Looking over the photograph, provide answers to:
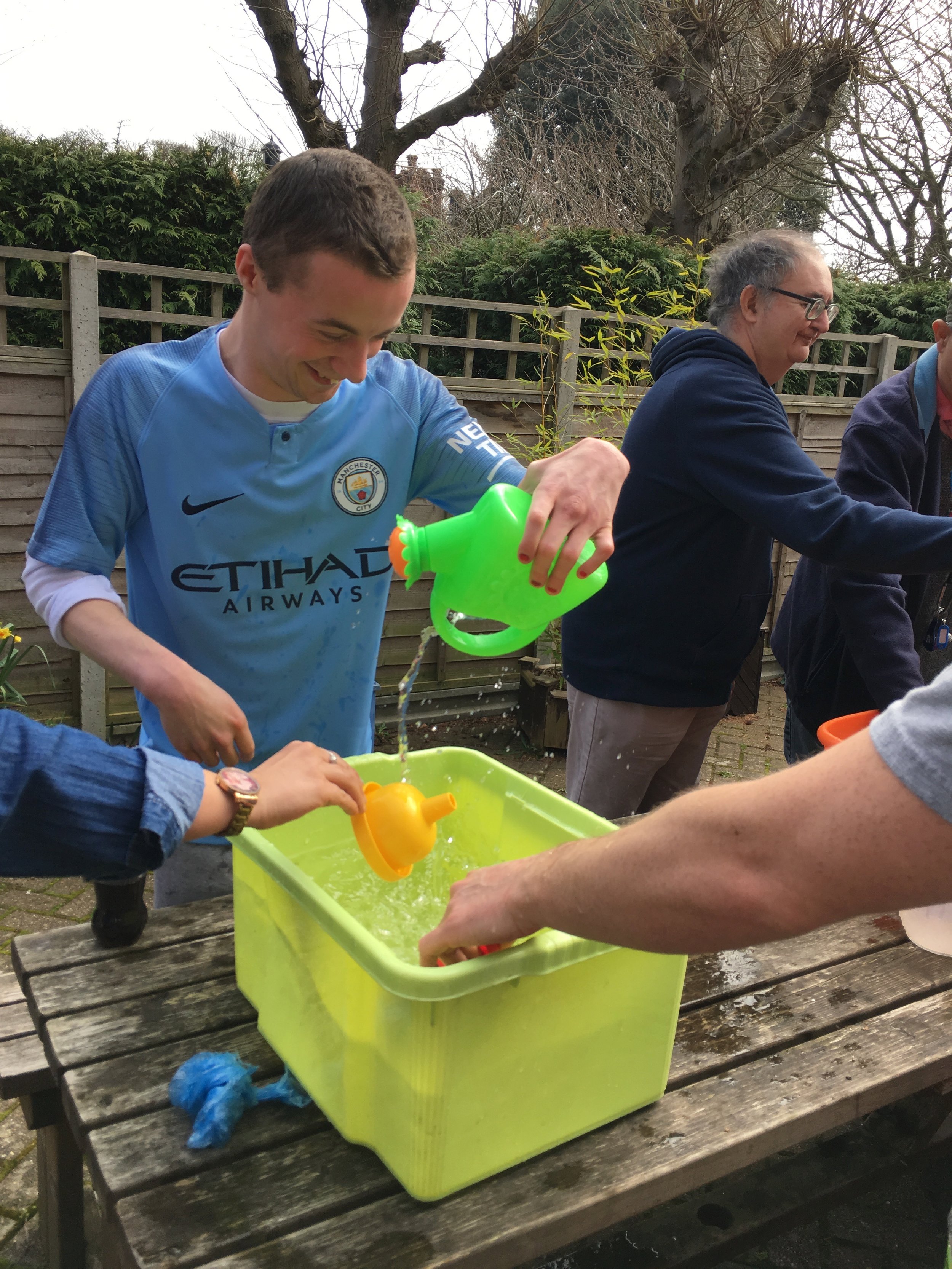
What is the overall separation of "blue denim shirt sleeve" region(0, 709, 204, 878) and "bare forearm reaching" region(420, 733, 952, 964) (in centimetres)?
41

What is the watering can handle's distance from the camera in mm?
1491

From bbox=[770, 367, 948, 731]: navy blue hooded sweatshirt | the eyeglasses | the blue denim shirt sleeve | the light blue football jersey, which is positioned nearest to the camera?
the blue denim shirt sleeve

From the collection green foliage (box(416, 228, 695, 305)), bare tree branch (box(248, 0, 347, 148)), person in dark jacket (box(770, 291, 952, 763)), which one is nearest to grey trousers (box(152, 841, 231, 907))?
person in dark jacket (box(770, 291, 952, 763))

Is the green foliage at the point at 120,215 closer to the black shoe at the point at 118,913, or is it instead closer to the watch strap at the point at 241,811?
the black shoe at the point at 118,913

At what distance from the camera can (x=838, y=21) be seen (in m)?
7.78

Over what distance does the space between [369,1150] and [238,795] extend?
49 centimetres

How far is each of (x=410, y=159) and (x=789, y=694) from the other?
35.6 feet

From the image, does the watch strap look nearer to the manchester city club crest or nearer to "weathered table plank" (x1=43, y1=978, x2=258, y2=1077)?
"weathered table plank" (x1=43, y1=978, x2=258, y2=1077)

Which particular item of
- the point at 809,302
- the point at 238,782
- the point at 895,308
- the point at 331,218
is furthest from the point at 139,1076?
the point at 895,308

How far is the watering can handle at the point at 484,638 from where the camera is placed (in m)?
1.49

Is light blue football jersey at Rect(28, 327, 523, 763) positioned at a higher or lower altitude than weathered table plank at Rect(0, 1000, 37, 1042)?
higher

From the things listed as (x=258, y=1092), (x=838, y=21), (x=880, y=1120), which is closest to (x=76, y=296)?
(x=258, y=1092)

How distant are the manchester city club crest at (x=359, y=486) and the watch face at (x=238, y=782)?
2.45 feet

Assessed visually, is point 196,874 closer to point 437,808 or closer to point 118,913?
point 118,913
